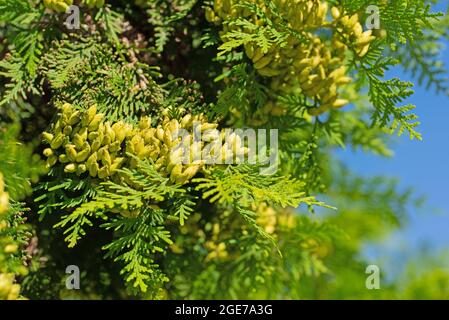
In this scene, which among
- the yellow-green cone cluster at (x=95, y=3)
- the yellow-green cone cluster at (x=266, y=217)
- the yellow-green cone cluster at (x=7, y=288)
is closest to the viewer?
the yellow-green cone cluster at (x=7, y=288)

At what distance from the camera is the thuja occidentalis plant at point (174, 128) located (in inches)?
30.1

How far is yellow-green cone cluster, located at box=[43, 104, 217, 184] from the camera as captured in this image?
0.77m

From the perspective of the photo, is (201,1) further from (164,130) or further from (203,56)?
(164,130)

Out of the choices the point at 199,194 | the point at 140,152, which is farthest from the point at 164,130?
the point at 199,194

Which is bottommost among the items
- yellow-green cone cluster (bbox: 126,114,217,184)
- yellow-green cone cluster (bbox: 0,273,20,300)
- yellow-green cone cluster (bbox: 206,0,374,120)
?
yellow-green cone cluster (bbox: 0,273,20,300)

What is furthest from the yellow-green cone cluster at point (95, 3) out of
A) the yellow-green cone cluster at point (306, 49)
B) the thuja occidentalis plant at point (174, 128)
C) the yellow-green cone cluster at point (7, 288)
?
the yellow-green cone cluster at point (7, 288)

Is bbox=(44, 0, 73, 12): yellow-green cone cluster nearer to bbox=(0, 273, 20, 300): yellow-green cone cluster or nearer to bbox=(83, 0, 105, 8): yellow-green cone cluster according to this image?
bbox=(83, 0, 105, 8): yellow-green cone cluster

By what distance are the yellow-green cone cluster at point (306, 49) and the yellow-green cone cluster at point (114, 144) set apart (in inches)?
6.1

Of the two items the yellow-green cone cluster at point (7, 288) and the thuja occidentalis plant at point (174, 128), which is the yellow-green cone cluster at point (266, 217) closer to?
the thuja occidentalis plant at point (174, 128)

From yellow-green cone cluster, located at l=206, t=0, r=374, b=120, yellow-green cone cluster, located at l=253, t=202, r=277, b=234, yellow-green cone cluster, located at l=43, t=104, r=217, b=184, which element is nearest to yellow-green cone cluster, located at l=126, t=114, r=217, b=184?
yellow-green cone cluster, located at l=43, t=104, r=217, b=184

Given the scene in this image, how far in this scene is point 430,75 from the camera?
41.2 inches

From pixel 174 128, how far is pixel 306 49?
25 centimetres
